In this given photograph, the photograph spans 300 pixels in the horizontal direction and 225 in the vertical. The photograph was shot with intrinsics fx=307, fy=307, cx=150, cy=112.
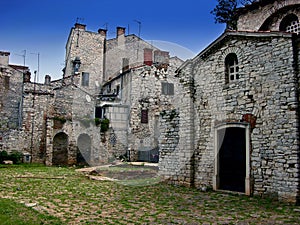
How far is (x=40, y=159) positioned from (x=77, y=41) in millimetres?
14911

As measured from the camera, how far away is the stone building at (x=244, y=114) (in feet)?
30.6

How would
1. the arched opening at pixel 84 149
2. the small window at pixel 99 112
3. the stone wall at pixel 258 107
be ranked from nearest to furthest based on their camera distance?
1. the stone wall at pixel 258 107
2. the arched opening at pixel 84 149
3. the small window at pixel 99 112

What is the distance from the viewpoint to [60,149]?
77.9 ft

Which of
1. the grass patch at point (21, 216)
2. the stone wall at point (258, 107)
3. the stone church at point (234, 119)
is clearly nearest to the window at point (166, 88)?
the stone church at point (234, 119)

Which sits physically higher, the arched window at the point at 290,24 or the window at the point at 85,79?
the window at the point at 85,79

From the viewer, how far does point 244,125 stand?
10.4 m

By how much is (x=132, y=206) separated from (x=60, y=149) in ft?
55.1

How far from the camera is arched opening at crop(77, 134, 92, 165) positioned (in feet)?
79.3

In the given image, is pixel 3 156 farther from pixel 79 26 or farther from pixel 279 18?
pixel 279 18

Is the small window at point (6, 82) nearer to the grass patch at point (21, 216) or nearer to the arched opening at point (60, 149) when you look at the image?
the arched opening at point (60, 149)

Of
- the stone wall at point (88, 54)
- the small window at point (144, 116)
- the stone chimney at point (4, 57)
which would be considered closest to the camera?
the small window at point (144, 116)

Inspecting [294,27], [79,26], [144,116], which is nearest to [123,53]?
[79,26]

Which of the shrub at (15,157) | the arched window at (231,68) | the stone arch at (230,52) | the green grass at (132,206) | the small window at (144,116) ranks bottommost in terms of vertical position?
Result: the green grass at (132,206)

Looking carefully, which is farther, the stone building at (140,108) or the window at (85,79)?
the window at (85,79)
